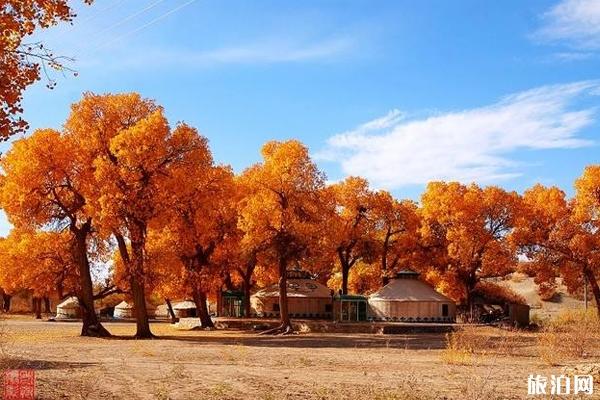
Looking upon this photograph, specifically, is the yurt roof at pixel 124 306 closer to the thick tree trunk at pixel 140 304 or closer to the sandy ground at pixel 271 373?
the thick tree trunk at pixel 140 304

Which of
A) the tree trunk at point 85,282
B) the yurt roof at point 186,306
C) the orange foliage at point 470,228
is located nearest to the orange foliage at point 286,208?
the tree trunk at point 85,282

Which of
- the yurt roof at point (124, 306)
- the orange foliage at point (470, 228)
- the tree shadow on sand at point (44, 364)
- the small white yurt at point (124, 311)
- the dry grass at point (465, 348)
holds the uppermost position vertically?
the orange foliage at point (470, 228)

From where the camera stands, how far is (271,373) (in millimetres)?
18828

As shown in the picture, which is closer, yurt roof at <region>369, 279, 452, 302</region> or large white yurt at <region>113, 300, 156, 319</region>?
yurt roof at <region>369, 279, 452, 302</region>

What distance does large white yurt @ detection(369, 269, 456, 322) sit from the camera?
55094 millimetres

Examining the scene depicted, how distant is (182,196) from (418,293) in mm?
26170

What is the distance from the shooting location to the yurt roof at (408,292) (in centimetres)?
5512

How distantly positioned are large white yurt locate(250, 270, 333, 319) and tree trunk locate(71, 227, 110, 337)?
21482 millimetres

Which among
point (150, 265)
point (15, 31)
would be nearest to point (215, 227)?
point (150, 265)

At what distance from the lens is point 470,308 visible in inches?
2282

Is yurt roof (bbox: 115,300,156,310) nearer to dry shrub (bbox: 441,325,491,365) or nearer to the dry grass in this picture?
the dry grass

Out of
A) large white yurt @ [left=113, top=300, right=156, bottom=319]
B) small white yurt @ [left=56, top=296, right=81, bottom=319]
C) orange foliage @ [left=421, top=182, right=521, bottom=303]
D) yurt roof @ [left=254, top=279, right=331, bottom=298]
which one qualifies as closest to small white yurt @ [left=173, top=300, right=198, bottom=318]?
large white yurt @ [left=113, top=300, right=156, bottom=319]

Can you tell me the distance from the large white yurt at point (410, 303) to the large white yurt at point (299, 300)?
15.9ft

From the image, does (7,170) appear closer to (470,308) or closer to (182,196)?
(182,196)
